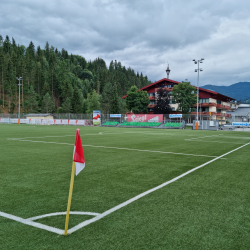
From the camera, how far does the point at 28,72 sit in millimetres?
110875

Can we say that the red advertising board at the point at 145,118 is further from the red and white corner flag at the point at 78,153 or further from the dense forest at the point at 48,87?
the red and white corner flag at the point at 78,153

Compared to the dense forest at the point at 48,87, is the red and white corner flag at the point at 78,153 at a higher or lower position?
lower

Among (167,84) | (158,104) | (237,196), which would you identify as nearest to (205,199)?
(237,196)

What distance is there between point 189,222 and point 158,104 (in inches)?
2480

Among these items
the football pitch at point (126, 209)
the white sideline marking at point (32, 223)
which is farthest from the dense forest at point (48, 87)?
the white sideline marking at point (32, 223)

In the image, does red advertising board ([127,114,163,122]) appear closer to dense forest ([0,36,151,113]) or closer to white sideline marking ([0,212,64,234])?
dense forest ([0,36,151,113])

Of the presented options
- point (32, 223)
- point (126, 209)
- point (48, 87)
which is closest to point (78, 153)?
point (32, 223)

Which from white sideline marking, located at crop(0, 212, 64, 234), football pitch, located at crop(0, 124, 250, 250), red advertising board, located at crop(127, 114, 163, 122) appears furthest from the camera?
red advertising board, located at crop(127, 114, 163, 122)

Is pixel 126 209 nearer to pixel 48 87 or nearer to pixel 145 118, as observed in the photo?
pixel 145 118

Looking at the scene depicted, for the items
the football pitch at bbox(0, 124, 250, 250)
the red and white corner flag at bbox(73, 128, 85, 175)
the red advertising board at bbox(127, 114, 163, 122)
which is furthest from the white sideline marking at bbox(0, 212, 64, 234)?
the red advertising board at bbox(127, 114, 163, 122)

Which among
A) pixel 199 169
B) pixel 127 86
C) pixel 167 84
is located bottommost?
pixel 199 169

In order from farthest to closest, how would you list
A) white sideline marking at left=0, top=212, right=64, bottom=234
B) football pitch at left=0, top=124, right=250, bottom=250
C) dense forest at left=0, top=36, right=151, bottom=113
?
1. dense forest at left=0, top=36, right=151, bottom=113
2. white sideline marking at left=0, top=212, right=64, bottom=234
3. football pitch at left=0, top=124, right=250, bottom=250

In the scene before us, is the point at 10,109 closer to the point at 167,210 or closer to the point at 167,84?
the point at 167,84

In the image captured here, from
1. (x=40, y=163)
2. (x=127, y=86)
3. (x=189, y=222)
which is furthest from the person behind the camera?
(x=127, y=86)
